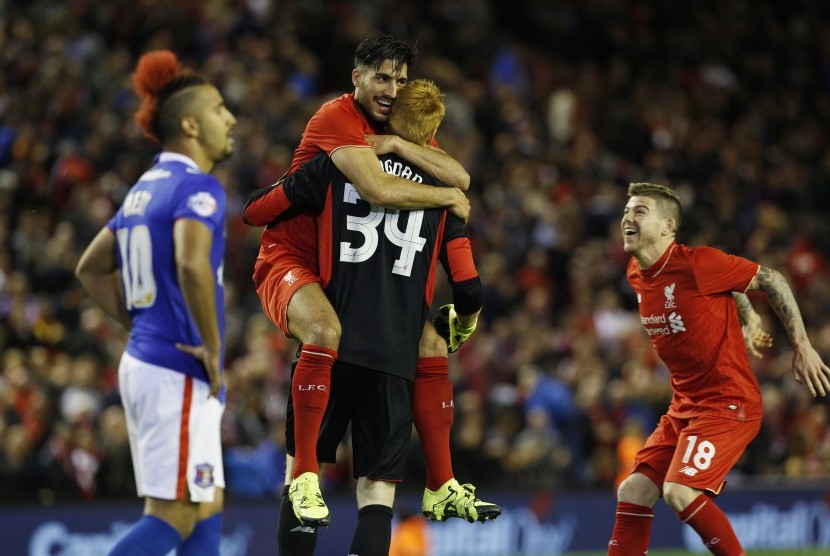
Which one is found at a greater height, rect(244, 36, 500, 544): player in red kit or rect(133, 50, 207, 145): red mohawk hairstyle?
rect(133, 50, 207, 145): red mohawk hairstyle

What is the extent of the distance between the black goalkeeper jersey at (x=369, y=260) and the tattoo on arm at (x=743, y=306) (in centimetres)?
240

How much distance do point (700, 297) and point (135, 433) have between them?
11.4 ft

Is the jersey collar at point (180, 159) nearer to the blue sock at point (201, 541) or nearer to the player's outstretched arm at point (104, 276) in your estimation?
the player's outstretched arm at point (104, 276)

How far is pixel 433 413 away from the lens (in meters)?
6.66

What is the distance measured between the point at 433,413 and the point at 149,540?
1.62 metres

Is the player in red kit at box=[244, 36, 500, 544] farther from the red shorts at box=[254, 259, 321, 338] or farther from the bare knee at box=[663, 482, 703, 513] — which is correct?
the bare knee at box=[663, 482, 703, 513]

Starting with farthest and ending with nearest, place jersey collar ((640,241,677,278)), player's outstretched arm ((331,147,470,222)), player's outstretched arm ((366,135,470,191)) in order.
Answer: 1. jersey collar ((640,241,677,278))
2. player's outstretched arm ((366,135,470,191))
3. player's outstretched arm ((331,147,470,222))

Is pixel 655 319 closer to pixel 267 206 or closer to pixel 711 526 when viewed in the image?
pixel 711 526

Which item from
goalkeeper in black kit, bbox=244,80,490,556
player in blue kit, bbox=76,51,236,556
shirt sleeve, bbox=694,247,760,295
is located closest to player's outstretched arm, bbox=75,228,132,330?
player in blue kit, bbox=76,51,236,556

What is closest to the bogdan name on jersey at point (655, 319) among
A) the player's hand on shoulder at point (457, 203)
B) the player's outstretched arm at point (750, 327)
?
the player's outstretched arm at point (750, 327)

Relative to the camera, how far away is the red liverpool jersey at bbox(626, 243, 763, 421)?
7684 millimetres

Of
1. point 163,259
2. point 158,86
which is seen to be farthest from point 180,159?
point 163,259

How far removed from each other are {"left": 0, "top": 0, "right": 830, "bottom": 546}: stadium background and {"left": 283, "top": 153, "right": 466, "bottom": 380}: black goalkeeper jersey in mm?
6501

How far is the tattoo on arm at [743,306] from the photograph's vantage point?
7889 mm
